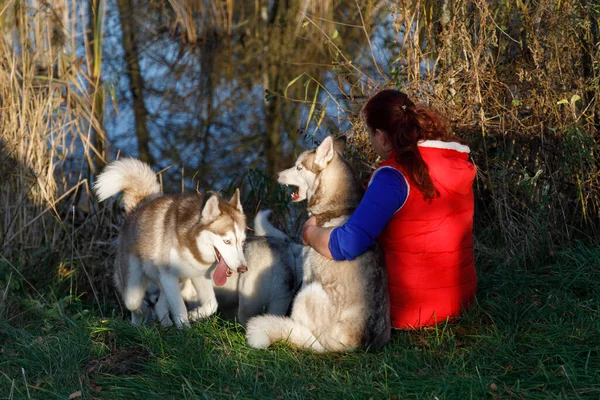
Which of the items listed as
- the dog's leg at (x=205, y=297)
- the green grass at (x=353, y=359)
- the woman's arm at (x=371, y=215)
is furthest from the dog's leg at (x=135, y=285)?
the woman's arm at (x=371, y=215)

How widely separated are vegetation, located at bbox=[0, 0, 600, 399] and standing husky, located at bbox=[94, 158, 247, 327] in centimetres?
37

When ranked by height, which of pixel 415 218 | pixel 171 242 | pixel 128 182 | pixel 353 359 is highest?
pixel 415 218

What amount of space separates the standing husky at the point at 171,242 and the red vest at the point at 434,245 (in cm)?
111

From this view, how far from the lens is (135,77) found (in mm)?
12305

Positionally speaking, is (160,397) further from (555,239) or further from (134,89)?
(134,89)

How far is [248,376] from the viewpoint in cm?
385

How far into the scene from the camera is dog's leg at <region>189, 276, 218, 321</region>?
516 centimetres

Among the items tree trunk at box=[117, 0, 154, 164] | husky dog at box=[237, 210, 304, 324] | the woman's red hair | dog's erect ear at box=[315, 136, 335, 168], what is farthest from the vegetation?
dog's erect ear at box=[315, 136, 335, 168]

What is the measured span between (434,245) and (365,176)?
1915 mm

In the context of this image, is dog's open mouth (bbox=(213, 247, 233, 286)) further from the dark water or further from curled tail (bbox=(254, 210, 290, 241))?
the dark water

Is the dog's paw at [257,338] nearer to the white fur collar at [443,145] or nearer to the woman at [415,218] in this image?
the woman at [415,218]

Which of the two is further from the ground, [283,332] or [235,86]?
[235,86]

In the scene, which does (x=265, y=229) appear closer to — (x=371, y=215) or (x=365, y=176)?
(x=365, y=176)

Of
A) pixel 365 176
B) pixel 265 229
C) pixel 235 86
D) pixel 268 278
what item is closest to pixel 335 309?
pixel 268 278
